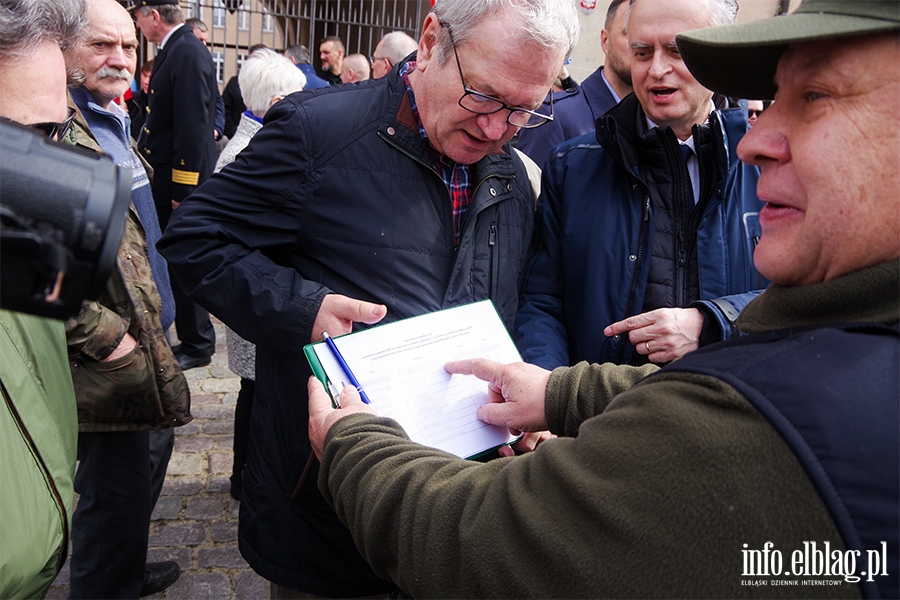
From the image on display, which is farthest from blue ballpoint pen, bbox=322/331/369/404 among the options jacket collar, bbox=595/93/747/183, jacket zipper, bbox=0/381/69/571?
jacket collar, bbox=595/93/747/183

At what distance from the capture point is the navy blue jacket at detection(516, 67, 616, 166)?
3180mm

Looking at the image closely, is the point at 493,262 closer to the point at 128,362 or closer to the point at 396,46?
the point at 128,362

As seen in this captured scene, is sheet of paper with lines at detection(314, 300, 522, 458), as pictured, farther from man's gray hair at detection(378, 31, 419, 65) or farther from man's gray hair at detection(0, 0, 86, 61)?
man's gray hair at detection(378, 31, 419, 65)

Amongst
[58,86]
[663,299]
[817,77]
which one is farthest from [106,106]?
[817,77]

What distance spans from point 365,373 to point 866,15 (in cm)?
112

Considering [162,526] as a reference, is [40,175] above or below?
above

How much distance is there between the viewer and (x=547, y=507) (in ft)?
3.15

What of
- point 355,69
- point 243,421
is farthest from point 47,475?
point 355,69

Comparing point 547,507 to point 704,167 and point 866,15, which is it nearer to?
point 866,15

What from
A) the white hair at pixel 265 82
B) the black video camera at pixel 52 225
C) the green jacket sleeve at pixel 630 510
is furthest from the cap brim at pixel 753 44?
the white hair at pixel 265 82

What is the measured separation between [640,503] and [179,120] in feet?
17.2

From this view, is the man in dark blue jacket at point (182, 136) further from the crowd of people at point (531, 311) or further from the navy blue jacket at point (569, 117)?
the navy blue jacket at point (569, 117)

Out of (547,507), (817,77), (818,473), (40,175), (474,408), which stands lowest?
(474,408)

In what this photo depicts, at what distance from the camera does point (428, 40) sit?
77.5 inches
